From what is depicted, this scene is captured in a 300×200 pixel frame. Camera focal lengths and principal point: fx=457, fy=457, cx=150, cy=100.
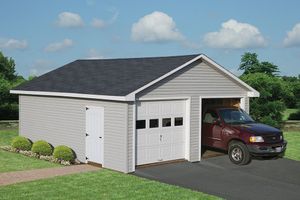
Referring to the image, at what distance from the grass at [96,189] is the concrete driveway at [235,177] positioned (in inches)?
31.8

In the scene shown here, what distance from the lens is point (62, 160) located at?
1744 cm

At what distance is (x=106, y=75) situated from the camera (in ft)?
62.2

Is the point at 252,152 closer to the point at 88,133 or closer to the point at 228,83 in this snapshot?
the point at 228,83

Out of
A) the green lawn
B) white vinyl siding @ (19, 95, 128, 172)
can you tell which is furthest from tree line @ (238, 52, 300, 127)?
the green lawn

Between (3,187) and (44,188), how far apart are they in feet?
4.06

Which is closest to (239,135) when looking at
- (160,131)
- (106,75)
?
(160,131)

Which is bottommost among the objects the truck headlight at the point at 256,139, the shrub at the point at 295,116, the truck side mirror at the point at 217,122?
the shrub at the point at 295,116

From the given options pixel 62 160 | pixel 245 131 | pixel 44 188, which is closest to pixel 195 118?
pixel 245 131

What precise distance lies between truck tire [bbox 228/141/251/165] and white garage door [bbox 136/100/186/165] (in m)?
1.83

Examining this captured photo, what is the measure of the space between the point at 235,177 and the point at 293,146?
905 centimetres

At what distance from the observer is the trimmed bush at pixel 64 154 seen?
1733cm

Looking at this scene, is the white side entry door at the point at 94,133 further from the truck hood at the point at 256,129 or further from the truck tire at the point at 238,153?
the truck hood at the point at 256,129

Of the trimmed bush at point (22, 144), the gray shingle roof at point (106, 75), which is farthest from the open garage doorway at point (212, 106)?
the trimmed bush at point (22, 144)

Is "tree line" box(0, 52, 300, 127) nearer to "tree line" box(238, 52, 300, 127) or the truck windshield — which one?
"tree line" box(238, 52, 300, 127)
